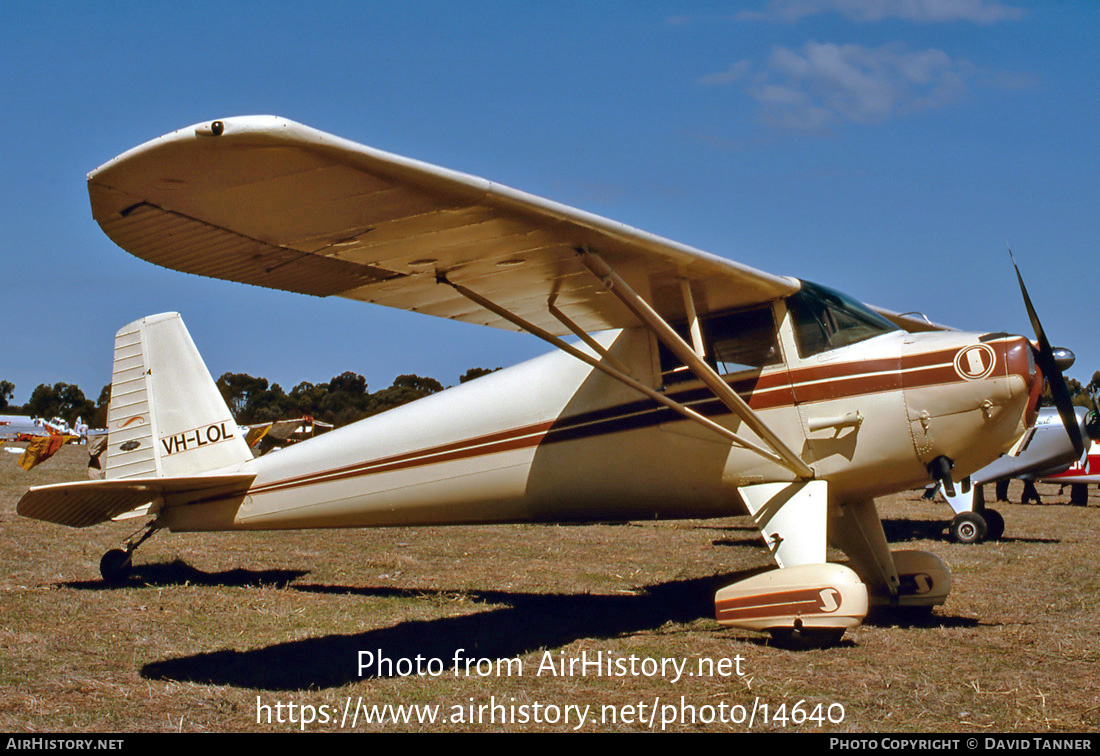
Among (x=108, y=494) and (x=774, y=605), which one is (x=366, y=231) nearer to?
(x=774, y=605)

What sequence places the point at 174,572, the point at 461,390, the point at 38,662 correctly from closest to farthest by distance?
the point at 38,662
the point at 461,390
the point at 174,572

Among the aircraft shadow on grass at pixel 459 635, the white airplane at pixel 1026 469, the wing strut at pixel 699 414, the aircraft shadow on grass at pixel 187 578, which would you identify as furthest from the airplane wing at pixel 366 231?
the white airplane at pixel 1026 469

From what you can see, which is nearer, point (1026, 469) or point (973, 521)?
point (973, 521)

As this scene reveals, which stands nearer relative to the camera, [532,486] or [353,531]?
[532,486]

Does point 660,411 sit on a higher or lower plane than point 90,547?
higher

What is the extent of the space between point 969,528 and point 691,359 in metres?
7.60

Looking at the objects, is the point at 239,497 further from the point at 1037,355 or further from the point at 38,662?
the point at 1037,355

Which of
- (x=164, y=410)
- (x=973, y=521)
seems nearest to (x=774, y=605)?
(x=164, y=410)

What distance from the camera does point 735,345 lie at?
6320 millimetres

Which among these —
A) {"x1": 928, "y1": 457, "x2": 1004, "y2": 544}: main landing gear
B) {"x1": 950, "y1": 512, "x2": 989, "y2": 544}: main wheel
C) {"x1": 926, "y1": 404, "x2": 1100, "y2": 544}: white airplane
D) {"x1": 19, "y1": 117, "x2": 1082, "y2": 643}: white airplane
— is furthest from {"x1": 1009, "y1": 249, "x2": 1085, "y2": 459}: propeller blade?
{"x1": 950, "y1": 512, "x2": 989, "y2": 544}: main wheel

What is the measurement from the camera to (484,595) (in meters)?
7.32

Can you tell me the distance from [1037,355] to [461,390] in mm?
4355

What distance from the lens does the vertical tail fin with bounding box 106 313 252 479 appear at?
26.0 ft
